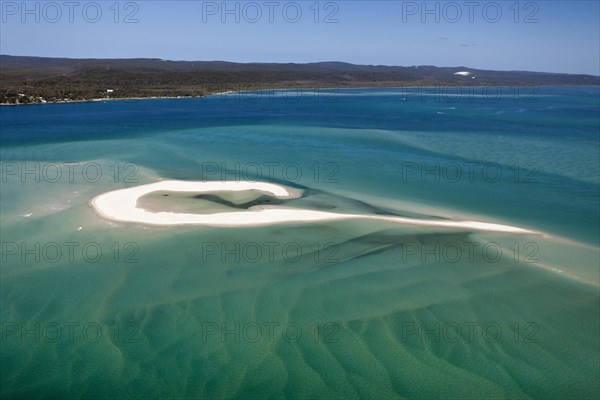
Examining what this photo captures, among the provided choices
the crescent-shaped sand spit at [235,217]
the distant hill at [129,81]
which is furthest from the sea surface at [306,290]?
the distant hill at [129,81]

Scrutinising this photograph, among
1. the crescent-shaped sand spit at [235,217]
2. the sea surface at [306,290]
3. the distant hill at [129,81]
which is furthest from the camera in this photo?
the distant hill at [129,81]

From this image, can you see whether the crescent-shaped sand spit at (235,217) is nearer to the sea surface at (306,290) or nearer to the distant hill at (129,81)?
the sea surface at (306,290)

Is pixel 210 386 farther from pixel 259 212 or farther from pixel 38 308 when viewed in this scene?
pixel 259 212

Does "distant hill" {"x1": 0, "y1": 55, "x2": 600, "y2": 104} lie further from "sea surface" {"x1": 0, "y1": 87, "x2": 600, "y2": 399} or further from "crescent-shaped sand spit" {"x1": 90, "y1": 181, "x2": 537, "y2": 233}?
"crescent-shaped sand spit" {"x1": 90, "y1": 181, "x2": 537, "y2": 233}

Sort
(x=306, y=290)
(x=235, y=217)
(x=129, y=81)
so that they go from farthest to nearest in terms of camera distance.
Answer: (x=129, y=81), (x=235, y=217), (x=306, y=290)

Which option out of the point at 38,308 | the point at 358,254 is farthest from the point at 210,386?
the point at 358,254

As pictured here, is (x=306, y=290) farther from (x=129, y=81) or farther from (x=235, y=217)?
(x=129, y=81)

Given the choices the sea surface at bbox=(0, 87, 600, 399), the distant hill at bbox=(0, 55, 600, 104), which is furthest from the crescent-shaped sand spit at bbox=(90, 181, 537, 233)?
the distant hill at bbox=(0, 55, 600, 104)

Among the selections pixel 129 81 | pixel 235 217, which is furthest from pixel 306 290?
pixel 129 81
